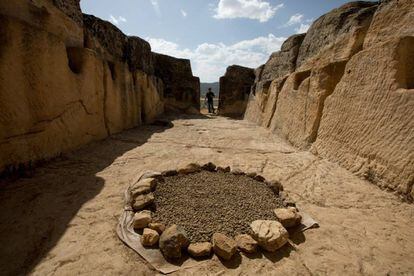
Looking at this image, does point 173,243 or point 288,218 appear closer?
point 173,243

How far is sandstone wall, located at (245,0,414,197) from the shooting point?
1978 millimetres

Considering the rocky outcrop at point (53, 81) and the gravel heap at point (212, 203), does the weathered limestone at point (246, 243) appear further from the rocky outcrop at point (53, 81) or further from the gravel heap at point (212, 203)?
the rocky outcrop at point (53, 81)

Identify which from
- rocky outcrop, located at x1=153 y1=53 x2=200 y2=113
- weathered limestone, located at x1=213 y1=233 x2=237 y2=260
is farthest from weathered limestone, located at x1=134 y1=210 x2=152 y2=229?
rocky outcrop, located at x1=153 y1=53 x2=200 y2=113

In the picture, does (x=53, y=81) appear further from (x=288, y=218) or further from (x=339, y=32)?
(x=339, y=32)

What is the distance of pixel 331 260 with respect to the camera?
127 cm

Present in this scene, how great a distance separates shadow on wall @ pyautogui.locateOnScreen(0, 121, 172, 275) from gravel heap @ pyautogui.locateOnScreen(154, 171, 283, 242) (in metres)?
0.54

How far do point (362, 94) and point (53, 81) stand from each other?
3.32 meters

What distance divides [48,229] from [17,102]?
141 centimetres

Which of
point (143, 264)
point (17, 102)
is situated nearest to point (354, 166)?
point (143, 264)

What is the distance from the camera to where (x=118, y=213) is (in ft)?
5.59

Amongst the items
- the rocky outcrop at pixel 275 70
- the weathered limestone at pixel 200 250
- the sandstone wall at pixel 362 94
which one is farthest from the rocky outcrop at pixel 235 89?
the weathered limestone at pixel 200 250

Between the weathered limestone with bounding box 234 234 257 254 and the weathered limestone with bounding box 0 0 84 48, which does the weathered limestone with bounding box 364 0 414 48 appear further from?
the weathered limestone with bounding box 0 0 84 48

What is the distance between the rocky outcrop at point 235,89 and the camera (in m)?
9.91

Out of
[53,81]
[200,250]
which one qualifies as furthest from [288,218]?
[53,81]
